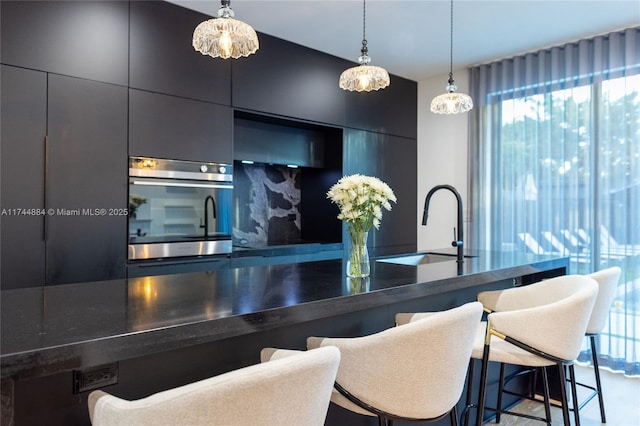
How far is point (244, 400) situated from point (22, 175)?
7.30 feet

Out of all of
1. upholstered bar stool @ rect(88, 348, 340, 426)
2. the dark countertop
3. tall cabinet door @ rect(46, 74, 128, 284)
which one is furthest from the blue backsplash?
upholstered bar stool @ rect(88, 348, 340, 426)

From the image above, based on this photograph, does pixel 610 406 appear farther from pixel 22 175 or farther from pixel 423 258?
pixel 22 175

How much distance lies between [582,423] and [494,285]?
91cm

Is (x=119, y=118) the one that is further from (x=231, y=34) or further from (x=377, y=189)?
(x=377, y=189)

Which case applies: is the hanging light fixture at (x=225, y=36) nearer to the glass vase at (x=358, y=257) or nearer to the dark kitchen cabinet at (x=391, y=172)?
the glass vase at (x=358, y=257)

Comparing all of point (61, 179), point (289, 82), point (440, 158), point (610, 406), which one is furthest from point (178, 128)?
point (610, 406)

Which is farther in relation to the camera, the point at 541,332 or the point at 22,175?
the point at 22,175

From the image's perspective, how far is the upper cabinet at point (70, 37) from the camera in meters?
2.41

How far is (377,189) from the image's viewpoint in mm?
1713

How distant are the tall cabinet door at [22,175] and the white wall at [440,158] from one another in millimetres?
3562

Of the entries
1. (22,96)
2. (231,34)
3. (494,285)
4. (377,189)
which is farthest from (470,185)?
(22,96)

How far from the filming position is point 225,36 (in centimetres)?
172

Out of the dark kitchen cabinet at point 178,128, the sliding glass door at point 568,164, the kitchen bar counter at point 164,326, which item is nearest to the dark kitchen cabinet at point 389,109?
the sliding glass door at point 568,164

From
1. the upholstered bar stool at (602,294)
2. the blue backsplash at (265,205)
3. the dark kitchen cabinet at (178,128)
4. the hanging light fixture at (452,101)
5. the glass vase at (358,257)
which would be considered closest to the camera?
the glass vase at (358,257)
